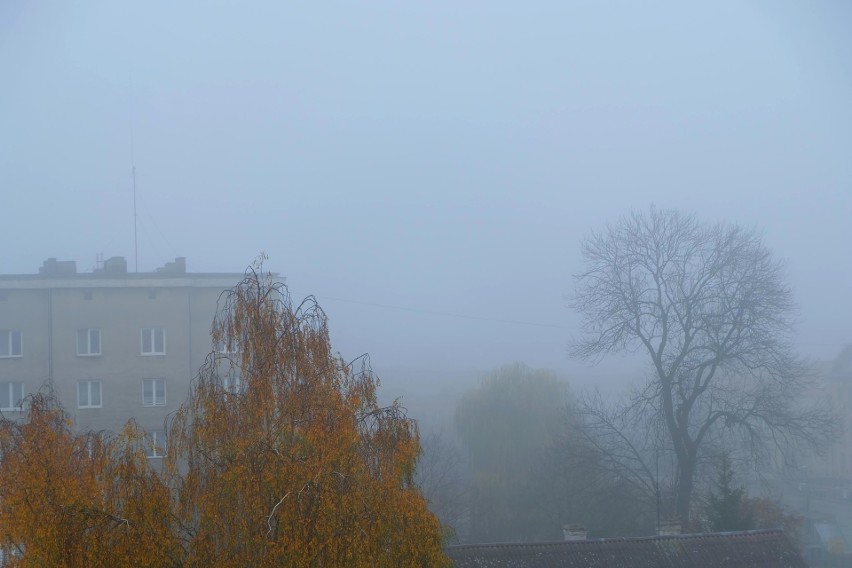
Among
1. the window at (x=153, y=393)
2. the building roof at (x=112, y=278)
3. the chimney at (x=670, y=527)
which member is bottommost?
the chimney at (x=670, y=527)

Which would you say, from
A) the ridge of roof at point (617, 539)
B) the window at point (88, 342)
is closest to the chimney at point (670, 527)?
the ridge of roof at point (617, 539)

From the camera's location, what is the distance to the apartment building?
37031 millimetres

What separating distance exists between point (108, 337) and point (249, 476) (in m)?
29.2

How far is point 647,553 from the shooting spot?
850 inches

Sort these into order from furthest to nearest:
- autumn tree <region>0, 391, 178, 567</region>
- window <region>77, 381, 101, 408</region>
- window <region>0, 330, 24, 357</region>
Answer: window <region>77, 381, 101, 408</region> → window <region>0, 330, 24, 357</region> → autumn tree <region>0, 391, 178, 567</region>

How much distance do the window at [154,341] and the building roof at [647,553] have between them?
2202cm

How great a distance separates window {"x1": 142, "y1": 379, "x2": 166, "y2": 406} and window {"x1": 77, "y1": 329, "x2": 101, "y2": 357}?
2.46m

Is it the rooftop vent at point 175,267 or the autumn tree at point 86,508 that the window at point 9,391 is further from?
the autumn tree at point 86,508

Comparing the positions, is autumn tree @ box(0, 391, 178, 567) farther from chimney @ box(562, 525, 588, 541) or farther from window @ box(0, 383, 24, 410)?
window @ box(0, 383, 24, 410)

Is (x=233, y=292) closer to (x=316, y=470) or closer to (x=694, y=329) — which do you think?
(x=316, y=470)

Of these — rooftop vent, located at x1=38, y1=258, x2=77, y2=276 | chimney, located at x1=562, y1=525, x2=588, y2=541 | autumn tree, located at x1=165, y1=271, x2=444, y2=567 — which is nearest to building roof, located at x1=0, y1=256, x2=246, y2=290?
rooftop vent, located at x1=38, y1=258, x2=77, y2=276

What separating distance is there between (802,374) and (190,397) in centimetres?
2651

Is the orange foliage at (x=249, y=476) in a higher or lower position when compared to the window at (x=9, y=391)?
lower

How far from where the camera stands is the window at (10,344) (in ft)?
121
